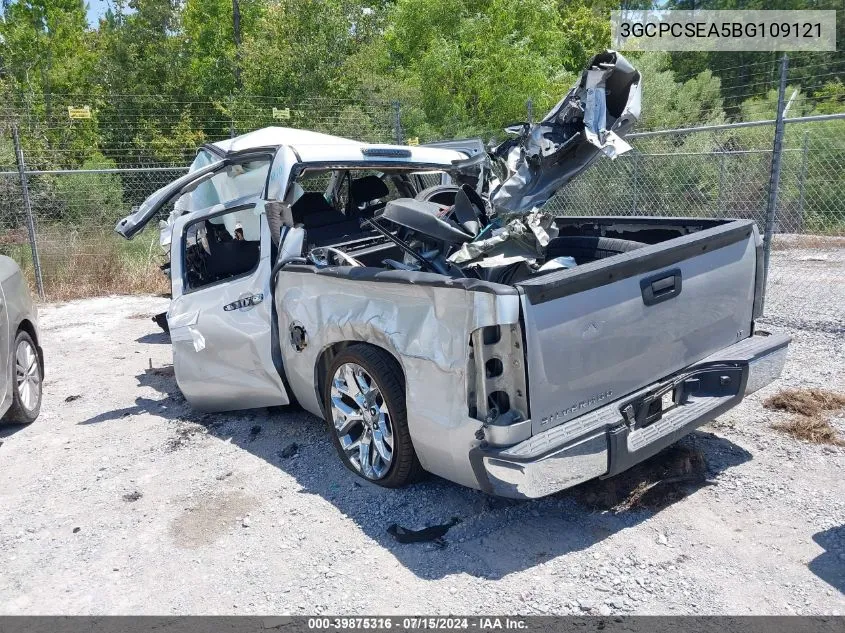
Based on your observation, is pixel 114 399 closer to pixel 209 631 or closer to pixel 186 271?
pixel 186 271

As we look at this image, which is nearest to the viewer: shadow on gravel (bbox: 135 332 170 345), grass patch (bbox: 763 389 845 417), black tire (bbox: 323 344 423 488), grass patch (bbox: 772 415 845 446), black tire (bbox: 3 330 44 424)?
black tire (bbox: 323 344 423 488)

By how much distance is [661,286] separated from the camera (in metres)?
3.59

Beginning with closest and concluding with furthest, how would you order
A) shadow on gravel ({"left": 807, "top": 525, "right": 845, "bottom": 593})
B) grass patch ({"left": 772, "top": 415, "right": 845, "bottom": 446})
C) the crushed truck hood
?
shadow on gravel ({"left": 807, "top": 525, "right": 845, "bottom": 593}), the crushed truck hood, grass patch ({"left": 772, "top": 415, "right": 845, "bottom": 446})

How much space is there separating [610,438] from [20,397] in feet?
15.1

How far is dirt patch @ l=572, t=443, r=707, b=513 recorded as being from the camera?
12.6 ft

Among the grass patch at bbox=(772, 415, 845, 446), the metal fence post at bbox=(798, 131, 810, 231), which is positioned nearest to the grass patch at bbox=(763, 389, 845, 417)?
the grass patch at bbox=(772, 415, 845, 446)

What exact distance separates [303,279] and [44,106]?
22.0m

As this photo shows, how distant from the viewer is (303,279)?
175 inches

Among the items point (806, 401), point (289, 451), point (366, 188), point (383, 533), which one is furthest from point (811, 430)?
point (366, 188)

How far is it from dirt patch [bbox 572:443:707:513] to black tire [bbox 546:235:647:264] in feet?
4.16

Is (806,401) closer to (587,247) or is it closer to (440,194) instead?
(587,247)

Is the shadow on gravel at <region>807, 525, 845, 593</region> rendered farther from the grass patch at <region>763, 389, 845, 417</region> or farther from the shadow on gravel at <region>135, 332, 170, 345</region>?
the shadow on gravel at <region>135, 332, 170, 345</region>

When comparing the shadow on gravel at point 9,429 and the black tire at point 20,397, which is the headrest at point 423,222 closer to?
the black tire at point 20,397

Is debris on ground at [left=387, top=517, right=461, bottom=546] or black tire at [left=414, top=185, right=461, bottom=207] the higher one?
black tire at [left=414, top=185, right=461, bottom=207]
